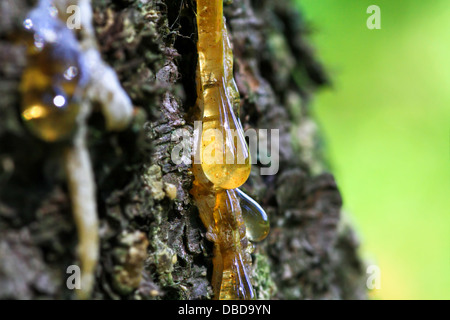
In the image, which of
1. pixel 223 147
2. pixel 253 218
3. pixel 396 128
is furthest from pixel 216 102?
pixel 396 128

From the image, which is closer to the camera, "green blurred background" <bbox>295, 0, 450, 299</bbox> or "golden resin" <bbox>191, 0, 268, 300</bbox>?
"golden resin" <bbox>191, 0, 268, 300</bbox>

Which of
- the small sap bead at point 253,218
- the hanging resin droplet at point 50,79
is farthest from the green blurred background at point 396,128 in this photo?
the hanging resin droplet at point 50,79

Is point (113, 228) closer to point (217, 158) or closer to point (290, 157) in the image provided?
point (217, 158)

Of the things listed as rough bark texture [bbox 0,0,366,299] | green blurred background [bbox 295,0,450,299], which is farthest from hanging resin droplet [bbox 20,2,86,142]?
green blurred background [bbox 295,0,450,299]

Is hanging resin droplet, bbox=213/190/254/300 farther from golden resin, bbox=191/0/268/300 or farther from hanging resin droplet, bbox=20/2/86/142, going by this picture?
hanging resin droplet, bbox=20/2/86/142

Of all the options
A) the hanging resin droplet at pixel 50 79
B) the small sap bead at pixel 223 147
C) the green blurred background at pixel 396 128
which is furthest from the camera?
the green blurred background at pixel 396 128

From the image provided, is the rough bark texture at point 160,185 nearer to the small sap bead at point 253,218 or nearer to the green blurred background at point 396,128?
the small sap bead at point 253,218
